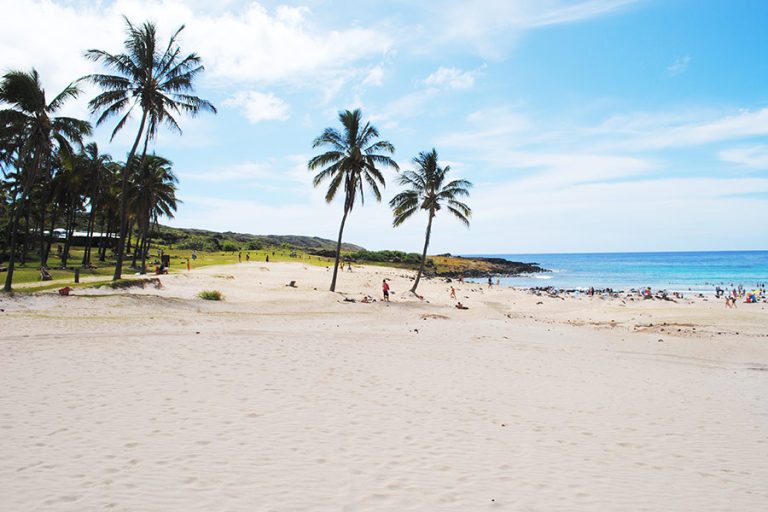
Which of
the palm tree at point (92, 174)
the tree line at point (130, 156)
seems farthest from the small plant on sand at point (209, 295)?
the palm tree at point (92, 174)

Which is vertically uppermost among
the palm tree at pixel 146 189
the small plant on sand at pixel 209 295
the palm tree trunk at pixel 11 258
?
the palm tree at pixel 146 189

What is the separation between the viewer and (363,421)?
721 cm

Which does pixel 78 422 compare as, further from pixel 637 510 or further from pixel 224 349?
pixel 637 510

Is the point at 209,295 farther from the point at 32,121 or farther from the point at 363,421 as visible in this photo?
the point at 363,421

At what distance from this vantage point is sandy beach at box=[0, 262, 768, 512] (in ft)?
16.5

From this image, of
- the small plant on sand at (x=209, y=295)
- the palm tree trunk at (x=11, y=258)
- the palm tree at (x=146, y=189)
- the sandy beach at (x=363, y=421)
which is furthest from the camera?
the palm tree at (x=146, y=189)

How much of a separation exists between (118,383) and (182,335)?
543 centimetres

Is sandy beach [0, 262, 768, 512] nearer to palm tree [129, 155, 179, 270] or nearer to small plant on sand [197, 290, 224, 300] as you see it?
small plant on sand [197, 290, 224, 300]

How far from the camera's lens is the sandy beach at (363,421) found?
503cm

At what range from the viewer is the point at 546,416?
7957mm

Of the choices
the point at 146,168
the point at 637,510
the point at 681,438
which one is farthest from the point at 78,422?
the point at 146,168

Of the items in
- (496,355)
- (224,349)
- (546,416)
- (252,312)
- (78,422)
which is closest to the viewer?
(78,422)

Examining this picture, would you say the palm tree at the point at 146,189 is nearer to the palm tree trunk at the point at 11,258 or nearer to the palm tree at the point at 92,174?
the palm tree at the point at 92,174

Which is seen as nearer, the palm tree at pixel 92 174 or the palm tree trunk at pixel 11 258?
the palm tree trunk at pixel 11 258
